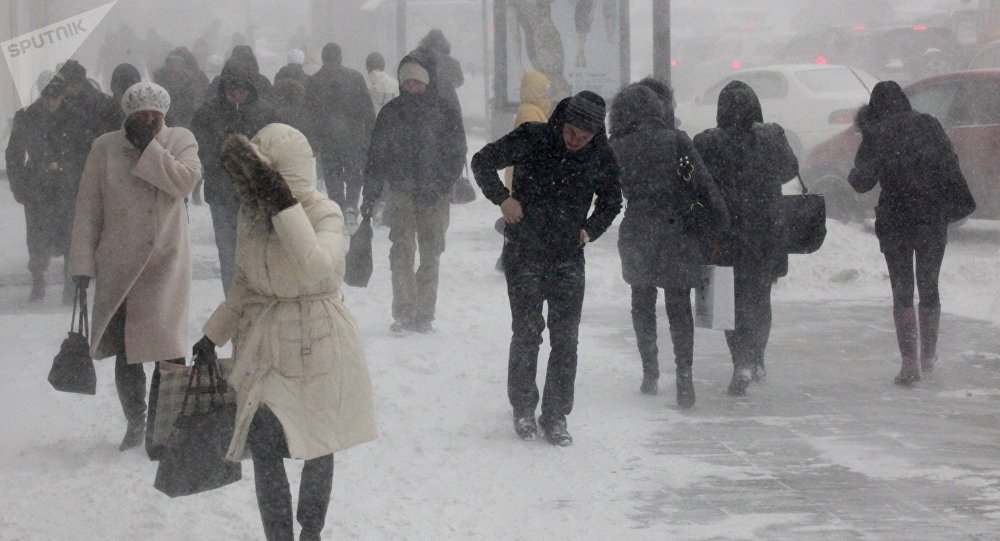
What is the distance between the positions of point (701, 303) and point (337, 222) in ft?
11.4

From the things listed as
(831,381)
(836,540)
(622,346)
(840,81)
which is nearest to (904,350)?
(831,381)

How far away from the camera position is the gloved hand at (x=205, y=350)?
4.48 metres

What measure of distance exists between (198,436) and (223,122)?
4.20m

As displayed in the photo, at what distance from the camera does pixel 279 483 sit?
14.5ft

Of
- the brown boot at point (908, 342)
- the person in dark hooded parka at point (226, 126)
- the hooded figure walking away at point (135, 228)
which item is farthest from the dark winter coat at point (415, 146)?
the brown boot at point (908, 342)

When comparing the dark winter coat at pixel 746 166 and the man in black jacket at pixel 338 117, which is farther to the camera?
the man in black jacket at pixel 338 117

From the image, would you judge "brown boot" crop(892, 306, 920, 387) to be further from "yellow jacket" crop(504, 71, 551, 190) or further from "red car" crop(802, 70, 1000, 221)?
"red car" crop(802, 70, 1000, 221)

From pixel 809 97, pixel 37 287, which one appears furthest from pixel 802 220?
pixel 809 97

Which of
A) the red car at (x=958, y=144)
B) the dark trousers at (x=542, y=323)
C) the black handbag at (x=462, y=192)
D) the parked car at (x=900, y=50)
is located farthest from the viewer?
the parked car at (x=900, y=50)

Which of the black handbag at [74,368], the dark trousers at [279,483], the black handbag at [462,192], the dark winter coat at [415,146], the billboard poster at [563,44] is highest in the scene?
the billboard poster at [563,44]

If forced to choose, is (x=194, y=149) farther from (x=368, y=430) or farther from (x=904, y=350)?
(x=904, y=350)

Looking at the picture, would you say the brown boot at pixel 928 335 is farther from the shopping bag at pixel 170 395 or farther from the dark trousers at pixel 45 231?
the dark trousers at pixel 45 231

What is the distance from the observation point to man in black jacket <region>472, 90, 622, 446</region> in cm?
621
